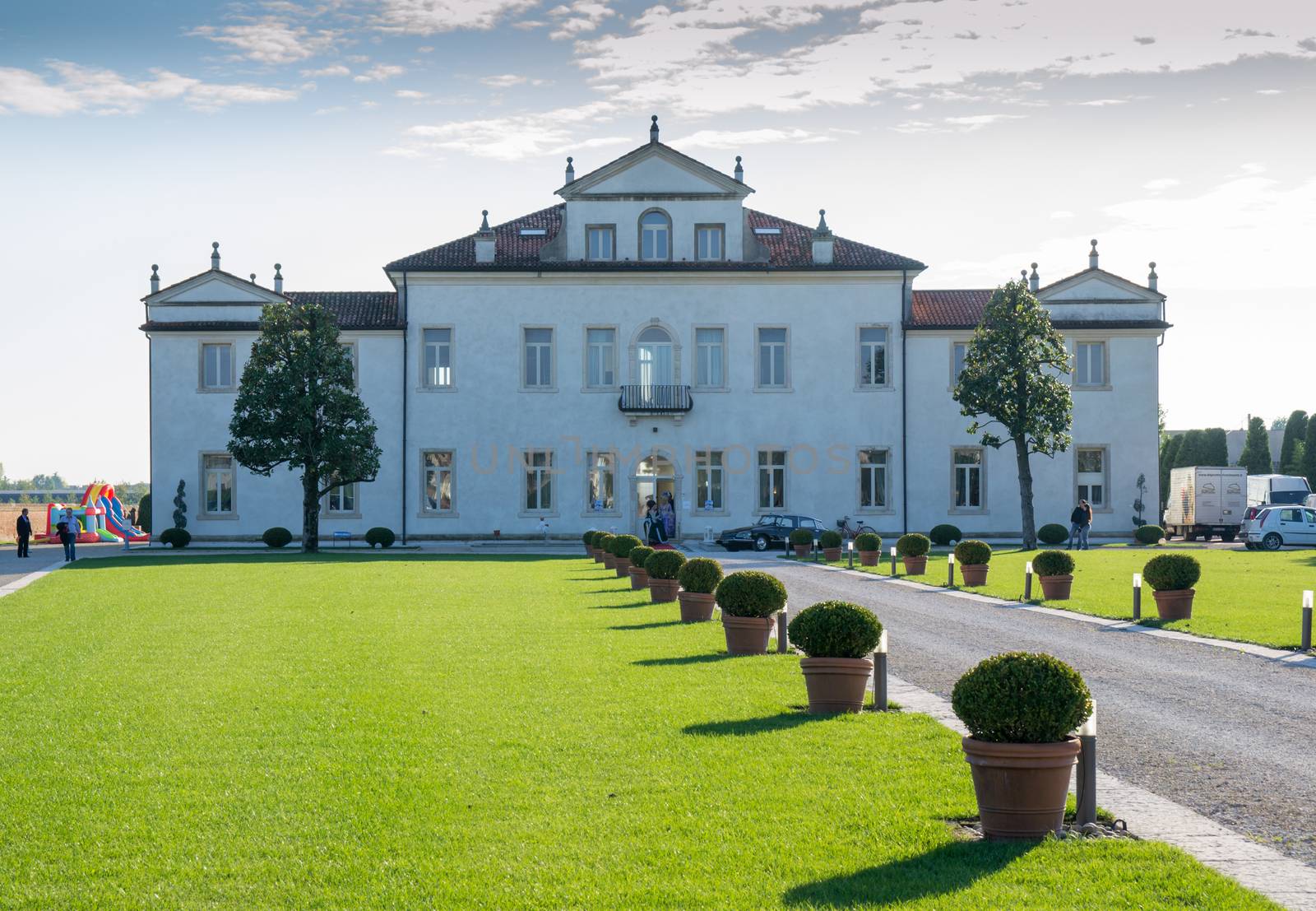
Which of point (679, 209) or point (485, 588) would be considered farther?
point (679, 209)

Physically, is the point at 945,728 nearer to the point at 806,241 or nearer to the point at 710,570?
the point at 710,570

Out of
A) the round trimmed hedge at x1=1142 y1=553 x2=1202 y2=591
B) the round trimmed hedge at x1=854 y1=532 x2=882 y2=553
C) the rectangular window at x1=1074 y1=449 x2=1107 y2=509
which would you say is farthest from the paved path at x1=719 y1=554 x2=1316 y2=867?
the rectangular window at x1=1074 y1=449 x2=1107 y2=509

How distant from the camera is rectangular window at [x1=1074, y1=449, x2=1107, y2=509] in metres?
51.6

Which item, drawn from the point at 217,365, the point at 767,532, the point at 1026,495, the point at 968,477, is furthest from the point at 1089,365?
the point at 217,365

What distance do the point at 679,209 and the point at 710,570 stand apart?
1305 inches

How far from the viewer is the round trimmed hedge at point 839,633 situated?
1152 cm

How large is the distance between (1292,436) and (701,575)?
6183cm

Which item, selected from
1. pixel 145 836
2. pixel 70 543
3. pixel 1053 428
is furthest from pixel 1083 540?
pixel 145 836

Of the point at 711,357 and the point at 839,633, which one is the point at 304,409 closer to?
the point at 711,357

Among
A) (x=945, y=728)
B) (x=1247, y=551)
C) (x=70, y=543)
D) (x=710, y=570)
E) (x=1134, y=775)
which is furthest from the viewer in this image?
(x=1247, y=551)

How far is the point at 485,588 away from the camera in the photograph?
2684 cm

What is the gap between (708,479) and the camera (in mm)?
51062

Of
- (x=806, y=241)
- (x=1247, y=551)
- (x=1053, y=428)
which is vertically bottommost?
(x=1247, y=551)

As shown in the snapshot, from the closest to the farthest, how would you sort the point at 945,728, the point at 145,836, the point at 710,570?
the point at 145,836
the point at 945,728
the point at 710,570
